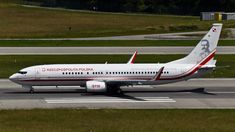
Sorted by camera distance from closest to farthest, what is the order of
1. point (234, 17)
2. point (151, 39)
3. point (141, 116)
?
point (141, 116), point (151, 39), point (234, 17)

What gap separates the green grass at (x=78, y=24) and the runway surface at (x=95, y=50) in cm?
2482

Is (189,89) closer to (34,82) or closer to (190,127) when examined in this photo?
(34,82)

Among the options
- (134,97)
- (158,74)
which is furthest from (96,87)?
(158,74)

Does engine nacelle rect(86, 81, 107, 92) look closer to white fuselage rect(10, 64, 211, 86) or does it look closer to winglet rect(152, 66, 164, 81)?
white fuselage rect(10, 64, 211, 86)

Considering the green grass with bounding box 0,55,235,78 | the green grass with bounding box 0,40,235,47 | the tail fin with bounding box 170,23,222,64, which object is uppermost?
the tail fin with bounding box 170,23,222,64

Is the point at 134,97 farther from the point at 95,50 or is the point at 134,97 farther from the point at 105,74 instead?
the point at 95,50

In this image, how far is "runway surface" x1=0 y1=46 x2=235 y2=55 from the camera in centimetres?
8231

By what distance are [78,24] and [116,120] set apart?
10220 centimetres

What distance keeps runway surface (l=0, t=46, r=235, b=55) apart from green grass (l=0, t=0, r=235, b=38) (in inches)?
977

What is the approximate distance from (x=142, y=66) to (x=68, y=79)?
651 cm

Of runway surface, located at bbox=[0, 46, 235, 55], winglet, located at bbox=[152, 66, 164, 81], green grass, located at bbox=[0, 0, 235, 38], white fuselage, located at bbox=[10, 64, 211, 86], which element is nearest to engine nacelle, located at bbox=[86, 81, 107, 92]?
white fuselage, located at bbox=[10, 64, 211, 86]

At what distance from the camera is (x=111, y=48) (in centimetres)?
8762

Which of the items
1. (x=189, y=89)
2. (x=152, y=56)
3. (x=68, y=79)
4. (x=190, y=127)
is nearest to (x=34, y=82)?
(x=68, y=79)

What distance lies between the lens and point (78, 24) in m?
Result: 139
